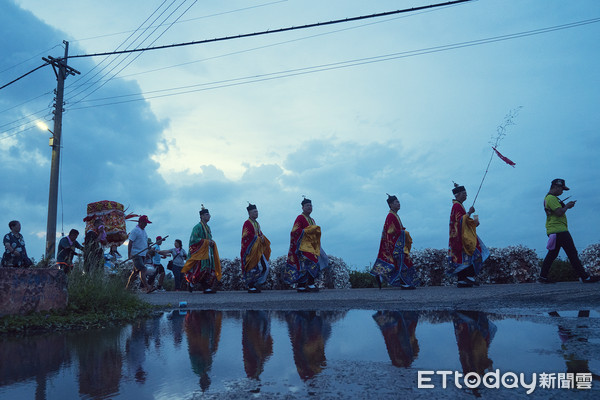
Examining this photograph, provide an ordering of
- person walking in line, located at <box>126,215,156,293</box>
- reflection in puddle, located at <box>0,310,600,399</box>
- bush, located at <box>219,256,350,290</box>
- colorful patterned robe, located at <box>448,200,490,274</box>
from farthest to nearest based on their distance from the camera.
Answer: bush, located at <box>219,256,350,290</box> < person walking in line, located at <box>126,215,156,293</box> < colorful patterned robe, located at <box>448,200,490,274</box> < reflection in puddle, located at <box>0,310,600,399</box>

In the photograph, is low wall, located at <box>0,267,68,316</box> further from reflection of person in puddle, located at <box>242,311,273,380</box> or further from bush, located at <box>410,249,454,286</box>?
bush, located at <box>410,249,454,286</box>

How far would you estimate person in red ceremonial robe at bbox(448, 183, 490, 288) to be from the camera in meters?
9.87

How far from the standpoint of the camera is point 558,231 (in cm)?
909

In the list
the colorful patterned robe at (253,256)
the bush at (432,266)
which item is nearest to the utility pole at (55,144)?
the colorful patterned robe at (253,256)

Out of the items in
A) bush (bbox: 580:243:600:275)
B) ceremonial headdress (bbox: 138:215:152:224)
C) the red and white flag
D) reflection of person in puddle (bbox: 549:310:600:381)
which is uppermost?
the red and white flag

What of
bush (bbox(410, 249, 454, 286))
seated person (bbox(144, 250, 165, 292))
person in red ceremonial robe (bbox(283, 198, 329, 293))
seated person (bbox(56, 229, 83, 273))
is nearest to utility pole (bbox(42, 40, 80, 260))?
seated person (bbox(144, 250, 165, 292))

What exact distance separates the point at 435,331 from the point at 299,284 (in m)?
7.04

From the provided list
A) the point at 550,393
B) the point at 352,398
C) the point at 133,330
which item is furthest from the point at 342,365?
the point at 133,330

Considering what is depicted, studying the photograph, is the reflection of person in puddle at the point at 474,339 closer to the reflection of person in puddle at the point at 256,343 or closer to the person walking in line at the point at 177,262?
the reflection of person in puddle at the point at 256,343

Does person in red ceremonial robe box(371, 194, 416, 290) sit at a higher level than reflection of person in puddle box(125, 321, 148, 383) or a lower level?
higher

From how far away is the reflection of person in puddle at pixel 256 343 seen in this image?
116 inches

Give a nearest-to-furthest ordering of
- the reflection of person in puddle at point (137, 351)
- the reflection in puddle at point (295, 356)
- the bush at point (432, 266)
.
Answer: the reflection in puddle at point (295, 356) → the reflection of person in puddle at point (137, 351) → the bush at point (432, 266)

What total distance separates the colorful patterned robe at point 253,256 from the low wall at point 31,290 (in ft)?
18.8

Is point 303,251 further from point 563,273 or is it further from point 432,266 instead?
point 563,273
